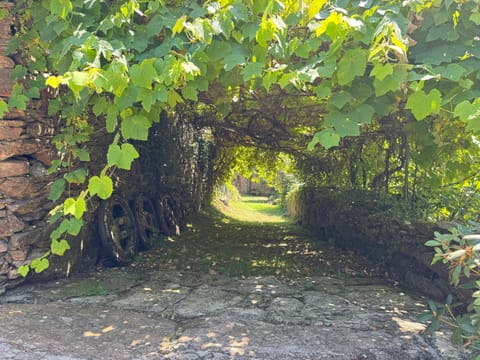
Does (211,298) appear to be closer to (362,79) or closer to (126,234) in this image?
(126,234)

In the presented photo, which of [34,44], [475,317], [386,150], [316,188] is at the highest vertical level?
[34,44]

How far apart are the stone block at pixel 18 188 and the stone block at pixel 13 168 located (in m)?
0.04

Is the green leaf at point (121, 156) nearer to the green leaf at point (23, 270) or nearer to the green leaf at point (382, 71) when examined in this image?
the green leaf at point (382, 71)

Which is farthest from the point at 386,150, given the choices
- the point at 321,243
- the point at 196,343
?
the point at 196,343

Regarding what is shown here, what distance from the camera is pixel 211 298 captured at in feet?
10.7

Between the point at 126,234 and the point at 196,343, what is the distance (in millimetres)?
2624

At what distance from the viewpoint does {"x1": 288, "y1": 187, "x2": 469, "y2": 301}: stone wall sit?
348 centimetres

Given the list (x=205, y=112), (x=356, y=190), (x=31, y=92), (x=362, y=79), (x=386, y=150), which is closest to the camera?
(x=362, y=79)

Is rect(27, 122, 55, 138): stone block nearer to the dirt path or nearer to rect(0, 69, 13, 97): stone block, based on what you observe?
rect(0, 69, 13, 97): stone block

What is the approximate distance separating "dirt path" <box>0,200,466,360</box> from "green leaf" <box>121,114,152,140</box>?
1.29 meters

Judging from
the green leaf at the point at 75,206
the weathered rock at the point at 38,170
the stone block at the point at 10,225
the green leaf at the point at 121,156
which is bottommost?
the stone block at the point at 10,225

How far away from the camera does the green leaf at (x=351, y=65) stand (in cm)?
196

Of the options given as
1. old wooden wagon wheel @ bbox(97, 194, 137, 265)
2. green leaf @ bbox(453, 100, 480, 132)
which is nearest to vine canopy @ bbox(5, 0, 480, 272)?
green leaf @ bbox(453, 100, 480, 132)

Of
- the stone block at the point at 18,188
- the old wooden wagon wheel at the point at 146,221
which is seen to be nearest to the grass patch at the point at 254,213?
the old wooden wagon wheel at the point at 146,221
